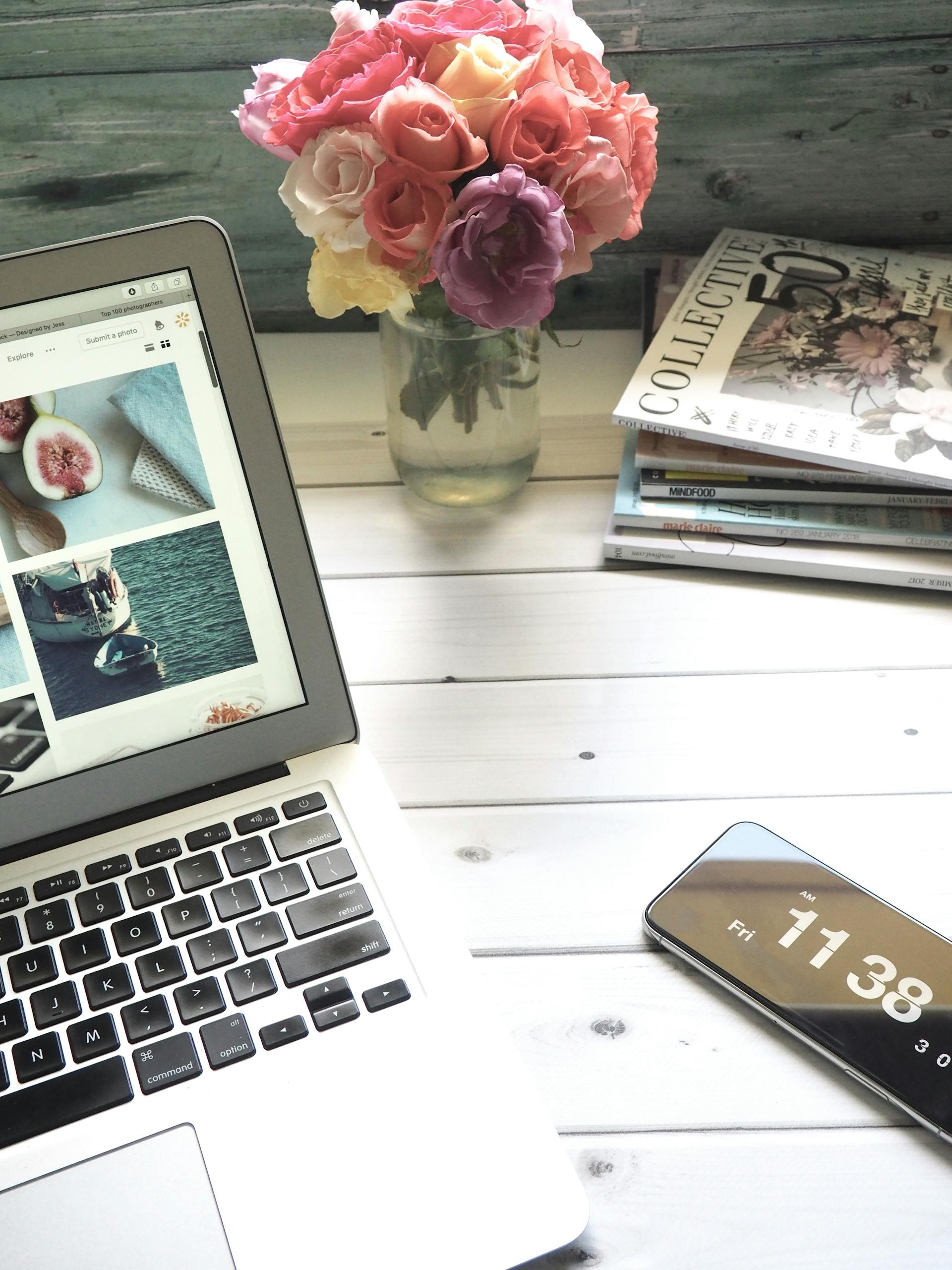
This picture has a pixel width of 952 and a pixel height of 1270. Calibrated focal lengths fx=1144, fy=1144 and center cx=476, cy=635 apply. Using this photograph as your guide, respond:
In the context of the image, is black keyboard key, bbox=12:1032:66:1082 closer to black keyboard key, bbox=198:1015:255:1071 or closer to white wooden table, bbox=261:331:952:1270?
black keyboard key, bbox=198:1015:255:1071

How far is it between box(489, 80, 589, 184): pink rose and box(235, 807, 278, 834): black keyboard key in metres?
0.37

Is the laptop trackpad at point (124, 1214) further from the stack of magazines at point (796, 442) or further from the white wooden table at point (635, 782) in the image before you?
the stack of magazines at point (796, 442)

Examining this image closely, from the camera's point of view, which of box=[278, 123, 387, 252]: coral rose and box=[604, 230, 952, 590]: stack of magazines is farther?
box=[604, 230, 952, 590]: stack of magazines

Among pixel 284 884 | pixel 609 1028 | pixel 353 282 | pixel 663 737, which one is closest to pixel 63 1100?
pixel 284 884

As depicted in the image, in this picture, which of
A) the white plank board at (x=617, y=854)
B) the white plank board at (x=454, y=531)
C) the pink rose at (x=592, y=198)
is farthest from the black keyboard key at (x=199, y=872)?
the pink rose at (x=592, y=198)

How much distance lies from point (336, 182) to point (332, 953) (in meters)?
0.41

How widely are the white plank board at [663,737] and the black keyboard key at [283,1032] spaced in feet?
0.52

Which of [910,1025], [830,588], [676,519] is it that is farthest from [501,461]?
[910,1025]

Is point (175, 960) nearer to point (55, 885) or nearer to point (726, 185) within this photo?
point (55, 885)

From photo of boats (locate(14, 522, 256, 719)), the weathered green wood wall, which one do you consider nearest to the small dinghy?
photo of boats (locate(14, 522, 256, 719))

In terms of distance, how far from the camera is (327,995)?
0.47 meters

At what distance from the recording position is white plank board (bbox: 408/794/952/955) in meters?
0.53

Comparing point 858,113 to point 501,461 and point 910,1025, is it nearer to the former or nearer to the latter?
point 501,461

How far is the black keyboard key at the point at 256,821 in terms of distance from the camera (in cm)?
53
